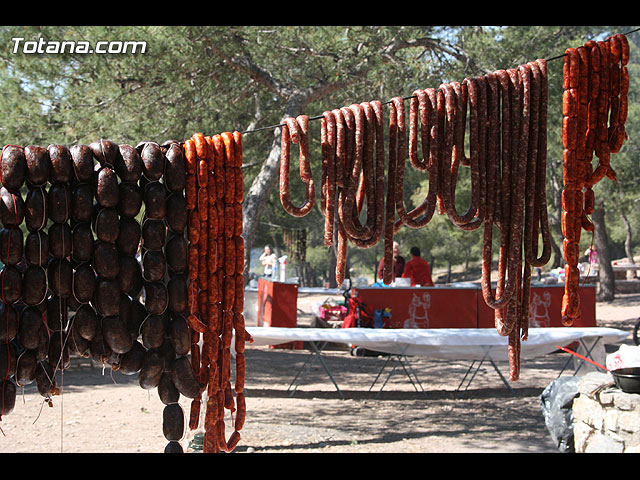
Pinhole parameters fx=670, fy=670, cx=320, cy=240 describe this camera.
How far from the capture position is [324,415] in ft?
26.0

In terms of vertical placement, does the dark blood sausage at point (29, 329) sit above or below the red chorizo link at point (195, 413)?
above

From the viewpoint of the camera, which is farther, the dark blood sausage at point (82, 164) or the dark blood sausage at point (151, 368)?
the dark blood sausage at point (151, 368)

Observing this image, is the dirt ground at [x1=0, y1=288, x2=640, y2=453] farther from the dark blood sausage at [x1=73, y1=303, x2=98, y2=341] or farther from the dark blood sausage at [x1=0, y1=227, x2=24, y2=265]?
the dark blood sausage at [x1=0, y1=227, x2=24, y2=265]

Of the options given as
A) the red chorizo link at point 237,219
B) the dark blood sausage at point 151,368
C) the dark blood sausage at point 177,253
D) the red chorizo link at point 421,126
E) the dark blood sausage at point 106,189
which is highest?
the red chorizo link at point 421,126

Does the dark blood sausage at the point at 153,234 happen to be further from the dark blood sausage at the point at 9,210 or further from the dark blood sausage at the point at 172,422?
the dark blood sausage at the point at 172,422

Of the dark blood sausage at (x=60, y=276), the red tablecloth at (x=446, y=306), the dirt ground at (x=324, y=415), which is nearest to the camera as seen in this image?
the dark blood sausage at (x=60, y=276)

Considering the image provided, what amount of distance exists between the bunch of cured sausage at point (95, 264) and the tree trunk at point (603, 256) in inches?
617

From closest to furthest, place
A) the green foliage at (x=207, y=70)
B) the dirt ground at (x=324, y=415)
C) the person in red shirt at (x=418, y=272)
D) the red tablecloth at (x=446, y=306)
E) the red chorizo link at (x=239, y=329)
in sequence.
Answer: the red chorizo link at (x=239, y=329) → the dirt ground at (x=324, y=415) → the green foliage at (x=207, y=70) → the red tablecloth at (x=446, y=306) → the person in red shirt at (x=418, y=272)

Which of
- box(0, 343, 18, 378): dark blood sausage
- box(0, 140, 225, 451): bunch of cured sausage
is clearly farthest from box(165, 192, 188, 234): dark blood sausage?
box(0, 343, 18, 378): dark blood sausage

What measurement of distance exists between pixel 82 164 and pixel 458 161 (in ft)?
5.90

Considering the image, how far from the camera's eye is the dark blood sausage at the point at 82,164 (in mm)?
3086

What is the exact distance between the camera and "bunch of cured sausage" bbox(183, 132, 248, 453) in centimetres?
324

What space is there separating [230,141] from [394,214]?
2.92ft

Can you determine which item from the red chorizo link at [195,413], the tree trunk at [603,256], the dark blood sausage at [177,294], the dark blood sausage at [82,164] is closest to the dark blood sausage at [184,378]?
the red chorizo link at [195,413]
